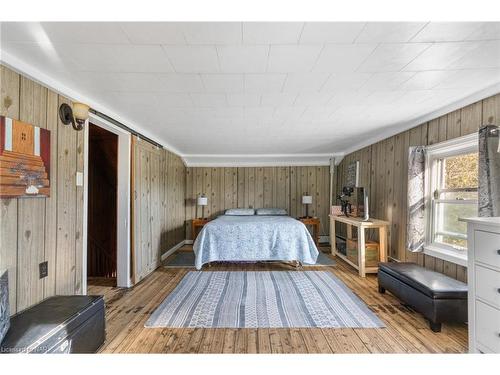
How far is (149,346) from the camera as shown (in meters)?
1.72

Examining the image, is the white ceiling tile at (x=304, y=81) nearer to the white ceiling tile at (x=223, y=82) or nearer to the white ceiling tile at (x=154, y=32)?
the white ceiling tile at (x=223, y=82)

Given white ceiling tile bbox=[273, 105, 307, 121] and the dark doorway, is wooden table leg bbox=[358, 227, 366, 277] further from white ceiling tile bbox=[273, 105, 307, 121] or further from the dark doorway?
the dark doorway

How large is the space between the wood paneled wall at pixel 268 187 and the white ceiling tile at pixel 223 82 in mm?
3634

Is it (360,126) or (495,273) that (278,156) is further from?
(495,273)

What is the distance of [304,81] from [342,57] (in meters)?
0.36

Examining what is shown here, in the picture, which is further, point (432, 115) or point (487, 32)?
point (432, 115)

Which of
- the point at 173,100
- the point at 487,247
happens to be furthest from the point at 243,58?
the point at 487,247

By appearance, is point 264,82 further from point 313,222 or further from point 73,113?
point 313,222

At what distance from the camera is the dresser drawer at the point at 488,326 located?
1264 millimetres

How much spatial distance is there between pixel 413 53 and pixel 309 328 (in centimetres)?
220

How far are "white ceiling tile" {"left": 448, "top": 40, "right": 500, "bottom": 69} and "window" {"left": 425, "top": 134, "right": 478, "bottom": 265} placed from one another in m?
0.82

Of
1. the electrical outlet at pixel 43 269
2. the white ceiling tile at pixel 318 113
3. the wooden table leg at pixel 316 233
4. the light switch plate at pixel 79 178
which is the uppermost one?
the white ceiling tile at pixel 318 113

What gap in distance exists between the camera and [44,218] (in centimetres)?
161

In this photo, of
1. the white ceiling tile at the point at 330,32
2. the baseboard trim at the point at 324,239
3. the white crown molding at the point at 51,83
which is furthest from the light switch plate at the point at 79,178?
the baseboard trim at the point at 324,239
